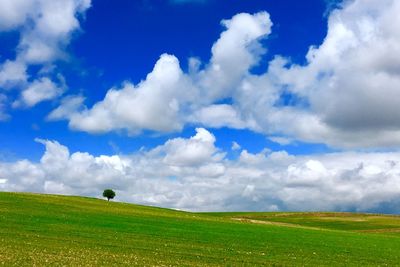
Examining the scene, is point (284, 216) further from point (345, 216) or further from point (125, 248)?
point (125, 248)

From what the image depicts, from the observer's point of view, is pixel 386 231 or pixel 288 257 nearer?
pixel 288 257

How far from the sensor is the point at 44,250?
31.4 m

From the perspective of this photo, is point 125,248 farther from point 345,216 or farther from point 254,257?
point 345,216

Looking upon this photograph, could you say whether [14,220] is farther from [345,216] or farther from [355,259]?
[345,216]

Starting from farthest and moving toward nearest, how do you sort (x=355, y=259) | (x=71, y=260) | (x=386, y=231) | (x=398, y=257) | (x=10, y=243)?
(x=386, y=231) < (x=398, y=257) < (x=355, y=259) < (x=10, y=243) < (x=71, y=260)

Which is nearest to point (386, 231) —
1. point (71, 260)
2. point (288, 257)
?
point (288, 257)

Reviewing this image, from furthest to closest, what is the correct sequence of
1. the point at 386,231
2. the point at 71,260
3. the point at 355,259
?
1. the point at 386,231
2. the point at 355,259
3. the point at 71,260

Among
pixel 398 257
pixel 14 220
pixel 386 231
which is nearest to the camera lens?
pixel 398 257

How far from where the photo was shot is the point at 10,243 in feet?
110

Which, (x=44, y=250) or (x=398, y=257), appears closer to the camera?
(x=44, y=250)

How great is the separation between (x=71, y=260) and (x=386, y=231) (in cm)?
10314

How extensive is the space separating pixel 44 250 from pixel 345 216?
5380 inches

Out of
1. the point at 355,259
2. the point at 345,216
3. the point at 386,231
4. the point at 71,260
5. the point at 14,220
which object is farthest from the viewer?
the point at 345,216

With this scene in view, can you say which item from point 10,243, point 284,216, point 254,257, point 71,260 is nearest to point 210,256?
point 254,257
